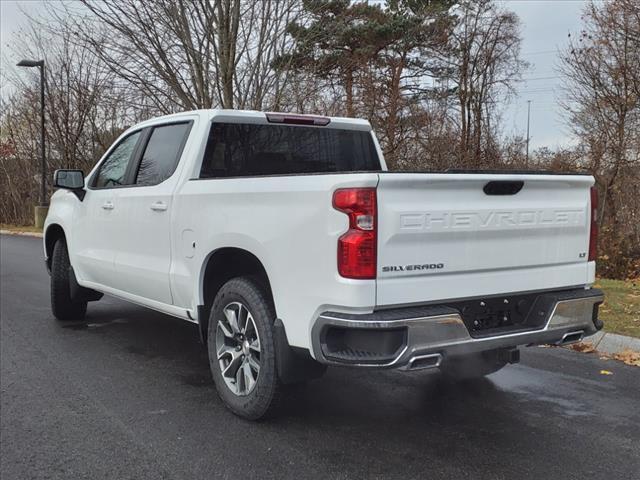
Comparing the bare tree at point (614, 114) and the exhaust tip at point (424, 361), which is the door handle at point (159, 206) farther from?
the bare tree at point (614, 114)

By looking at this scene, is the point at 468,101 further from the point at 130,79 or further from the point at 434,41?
the point at 130,79

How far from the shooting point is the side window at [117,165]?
5332 millimetres

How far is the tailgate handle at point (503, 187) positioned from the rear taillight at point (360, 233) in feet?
2.52

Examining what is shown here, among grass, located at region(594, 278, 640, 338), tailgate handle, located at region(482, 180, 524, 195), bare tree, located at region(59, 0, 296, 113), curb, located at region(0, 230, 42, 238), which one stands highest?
bare tree, located at region(59, 0, 296, 113)

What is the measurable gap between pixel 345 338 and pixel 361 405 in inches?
47.6

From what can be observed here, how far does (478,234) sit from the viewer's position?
10.9ft

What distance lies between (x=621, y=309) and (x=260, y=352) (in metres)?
4.78

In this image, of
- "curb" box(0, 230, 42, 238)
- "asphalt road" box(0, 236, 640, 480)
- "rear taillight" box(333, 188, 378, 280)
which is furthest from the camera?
"curb" box(0, 230, 42, 238)

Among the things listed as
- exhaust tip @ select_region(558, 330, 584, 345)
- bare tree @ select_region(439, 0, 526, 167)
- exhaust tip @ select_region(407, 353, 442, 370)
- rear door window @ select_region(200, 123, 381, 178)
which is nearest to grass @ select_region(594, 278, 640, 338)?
exhaust tip @ select_region(558, 330, 584, 345)

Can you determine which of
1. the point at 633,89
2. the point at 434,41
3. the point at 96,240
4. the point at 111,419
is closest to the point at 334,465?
the point at 111,419

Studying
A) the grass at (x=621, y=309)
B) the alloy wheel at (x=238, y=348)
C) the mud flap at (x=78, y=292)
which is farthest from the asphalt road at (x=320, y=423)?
the mud flap at (x=78, y=292)

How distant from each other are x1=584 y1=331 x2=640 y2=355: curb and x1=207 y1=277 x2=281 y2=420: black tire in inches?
132

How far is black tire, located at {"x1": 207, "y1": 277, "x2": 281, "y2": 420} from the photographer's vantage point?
3.54m

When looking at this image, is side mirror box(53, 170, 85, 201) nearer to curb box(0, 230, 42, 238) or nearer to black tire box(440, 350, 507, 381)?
black tire box(440, 350, 507, 381)
